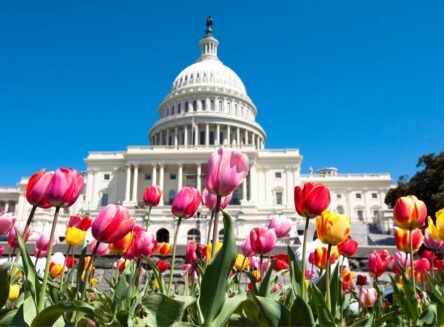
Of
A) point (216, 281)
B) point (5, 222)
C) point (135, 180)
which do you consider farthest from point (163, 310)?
point (135, 180)

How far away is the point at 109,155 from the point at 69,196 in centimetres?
6148

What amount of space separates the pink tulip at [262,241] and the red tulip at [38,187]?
1495 mm

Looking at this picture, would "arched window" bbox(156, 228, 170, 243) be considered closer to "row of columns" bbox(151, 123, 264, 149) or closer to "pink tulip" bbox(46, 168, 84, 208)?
"row of columns" bbox(151, 123, 264, 149)

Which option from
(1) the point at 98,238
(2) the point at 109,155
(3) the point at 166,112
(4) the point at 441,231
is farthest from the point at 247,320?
(3) the point at 166,112

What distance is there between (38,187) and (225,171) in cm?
110

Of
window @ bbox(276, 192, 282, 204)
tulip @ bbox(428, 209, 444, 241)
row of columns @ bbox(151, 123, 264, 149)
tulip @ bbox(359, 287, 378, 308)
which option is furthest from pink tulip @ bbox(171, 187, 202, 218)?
row of columns @ bbox(151, 123, 264, 149)

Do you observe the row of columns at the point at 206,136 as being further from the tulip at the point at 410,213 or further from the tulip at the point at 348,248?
the tulip at the point at 410,213

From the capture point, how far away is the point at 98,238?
208cm

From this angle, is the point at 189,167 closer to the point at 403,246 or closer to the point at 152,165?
the point at 152,165

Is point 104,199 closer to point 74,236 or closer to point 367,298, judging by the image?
point 74,236

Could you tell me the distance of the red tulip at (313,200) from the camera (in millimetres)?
2237

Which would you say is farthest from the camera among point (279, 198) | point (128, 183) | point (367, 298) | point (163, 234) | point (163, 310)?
point (279, 198)

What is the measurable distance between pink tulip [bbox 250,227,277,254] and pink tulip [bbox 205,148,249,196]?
1013mm

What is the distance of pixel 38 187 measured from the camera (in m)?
2.20
